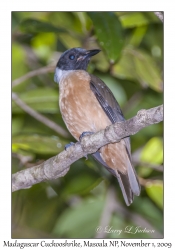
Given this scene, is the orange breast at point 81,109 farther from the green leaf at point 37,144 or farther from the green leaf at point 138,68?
the green leaf at point 138,68

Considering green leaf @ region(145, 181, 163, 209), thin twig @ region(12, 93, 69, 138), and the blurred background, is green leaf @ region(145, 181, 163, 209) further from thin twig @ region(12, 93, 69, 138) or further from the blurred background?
thin twig @ region(12, 93, 69, 138)

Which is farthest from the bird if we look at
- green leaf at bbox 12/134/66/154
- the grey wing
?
green leaf at bbox 12/134/66/154

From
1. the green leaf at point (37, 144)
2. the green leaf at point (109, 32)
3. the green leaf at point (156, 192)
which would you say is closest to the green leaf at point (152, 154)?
the green leaf at point (156, 192)

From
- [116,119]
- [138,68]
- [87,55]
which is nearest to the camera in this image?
[116,119]

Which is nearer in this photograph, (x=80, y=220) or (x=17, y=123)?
(x=80, y=220)

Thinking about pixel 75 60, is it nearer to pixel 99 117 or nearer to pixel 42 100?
pixel 42 100

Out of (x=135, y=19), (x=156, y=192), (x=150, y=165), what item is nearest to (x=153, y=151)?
(x=150, y=165)
